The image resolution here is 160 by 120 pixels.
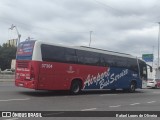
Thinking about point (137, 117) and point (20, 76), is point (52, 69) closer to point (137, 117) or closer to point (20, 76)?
point (20, 76)

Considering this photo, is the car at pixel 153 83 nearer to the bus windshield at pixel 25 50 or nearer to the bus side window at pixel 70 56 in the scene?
the bus side window at pixel 70 56

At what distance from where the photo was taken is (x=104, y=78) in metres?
25.8

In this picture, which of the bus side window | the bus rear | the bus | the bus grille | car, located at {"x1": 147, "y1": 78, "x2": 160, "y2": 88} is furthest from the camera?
car, located at {"x1": 147, "y1": 78, "x2": 160, "y2": 88}

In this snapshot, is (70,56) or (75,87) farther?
(75,87)

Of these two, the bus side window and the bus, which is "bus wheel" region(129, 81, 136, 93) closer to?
the bus

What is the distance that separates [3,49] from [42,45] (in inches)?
3864

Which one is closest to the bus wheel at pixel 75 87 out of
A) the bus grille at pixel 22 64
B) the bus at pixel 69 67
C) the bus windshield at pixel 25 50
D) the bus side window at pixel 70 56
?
the bus at pixel 69 67

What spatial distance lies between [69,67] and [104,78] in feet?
14.8

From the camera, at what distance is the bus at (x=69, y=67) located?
20.1 meters

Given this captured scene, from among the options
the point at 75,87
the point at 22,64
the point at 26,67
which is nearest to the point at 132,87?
the point at 75,87

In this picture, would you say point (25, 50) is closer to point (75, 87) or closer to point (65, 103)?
point (75, 87)

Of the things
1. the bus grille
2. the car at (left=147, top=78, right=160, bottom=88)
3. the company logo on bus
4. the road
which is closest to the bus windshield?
the bus grille

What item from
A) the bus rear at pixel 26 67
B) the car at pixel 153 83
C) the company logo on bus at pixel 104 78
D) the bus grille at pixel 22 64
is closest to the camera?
the bus rear at pixel 26 67

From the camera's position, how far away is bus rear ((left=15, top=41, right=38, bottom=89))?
19947mm
